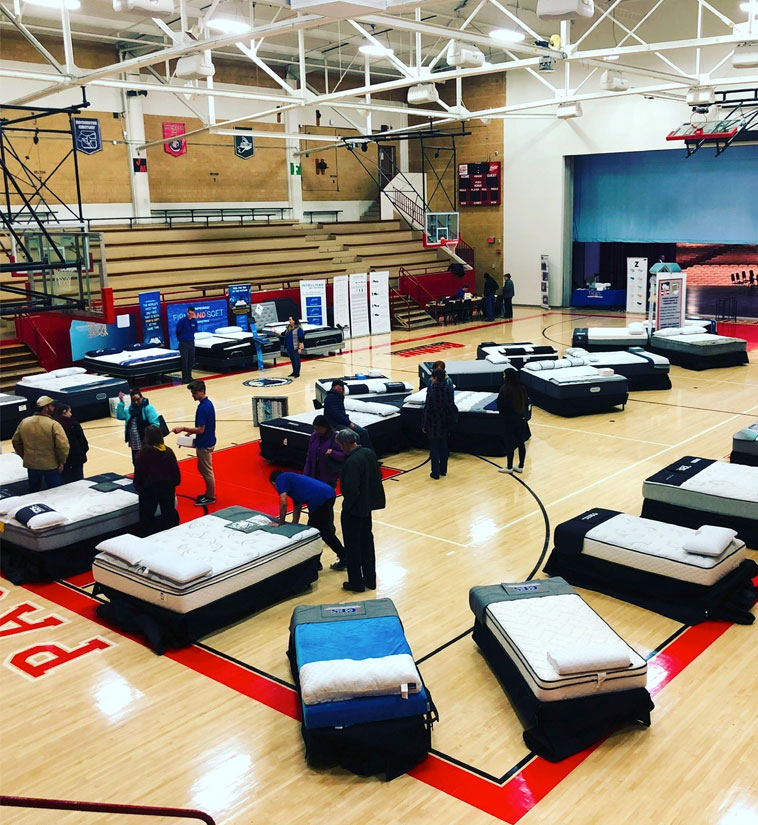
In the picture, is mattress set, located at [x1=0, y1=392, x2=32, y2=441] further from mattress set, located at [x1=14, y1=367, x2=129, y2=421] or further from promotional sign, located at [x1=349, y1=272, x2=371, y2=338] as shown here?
promotional sign, located at [x1=349, y1=272, x2=371, y2=338]

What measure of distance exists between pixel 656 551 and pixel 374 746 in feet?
10.3

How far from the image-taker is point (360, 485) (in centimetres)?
702

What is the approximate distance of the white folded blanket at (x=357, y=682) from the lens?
4973 millimetres

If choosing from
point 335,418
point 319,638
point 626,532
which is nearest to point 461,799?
point 319,638

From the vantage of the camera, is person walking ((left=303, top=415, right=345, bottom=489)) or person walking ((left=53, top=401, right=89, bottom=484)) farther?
person walking ((left=53, top=401, right=89, bottom=484))

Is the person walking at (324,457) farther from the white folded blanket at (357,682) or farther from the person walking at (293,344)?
the person walking at (293,344)

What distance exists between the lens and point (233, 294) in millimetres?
20141

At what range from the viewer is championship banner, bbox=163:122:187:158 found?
2228 cm

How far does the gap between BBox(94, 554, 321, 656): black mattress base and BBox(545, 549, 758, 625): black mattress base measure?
2.43 meters

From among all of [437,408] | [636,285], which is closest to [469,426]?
[437,408]

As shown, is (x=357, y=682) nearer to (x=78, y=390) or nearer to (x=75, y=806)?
(x=75, y=806)

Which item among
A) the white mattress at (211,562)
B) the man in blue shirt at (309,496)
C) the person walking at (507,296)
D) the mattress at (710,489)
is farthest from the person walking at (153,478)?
the person walking at (507,296)

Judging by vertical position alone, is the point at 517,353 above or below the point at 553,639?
above

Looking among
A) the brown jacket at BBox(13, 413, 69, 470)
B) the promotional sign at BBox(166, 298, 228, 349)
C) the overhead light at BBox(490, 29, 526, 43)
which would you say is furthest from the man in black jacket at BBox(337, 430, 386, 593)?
the promotional sign at BBox(166, 298, 228, 349)
